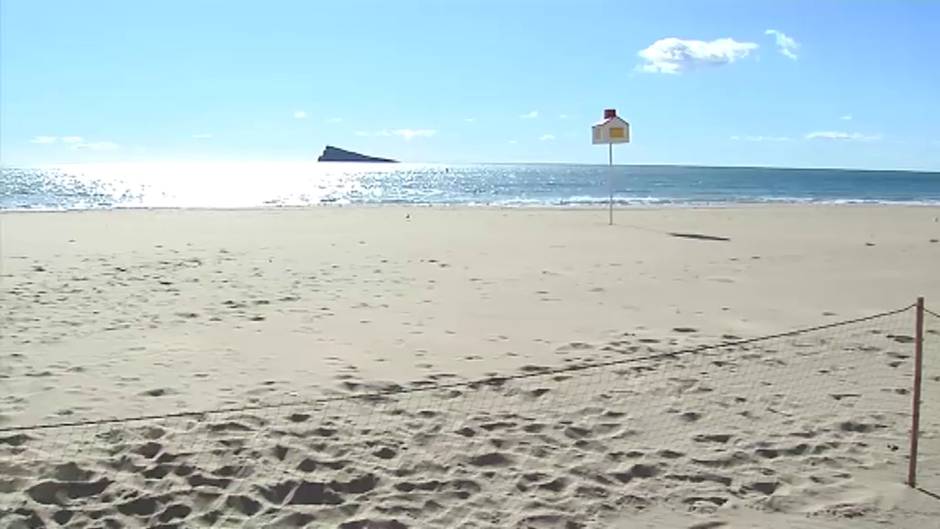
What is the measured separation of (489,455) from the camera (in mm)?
4336

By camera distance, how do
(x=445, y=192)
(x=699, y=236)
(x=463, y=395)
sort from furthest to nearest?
(x=445, y=192), (x=699, y=236), (x=463, y=395)

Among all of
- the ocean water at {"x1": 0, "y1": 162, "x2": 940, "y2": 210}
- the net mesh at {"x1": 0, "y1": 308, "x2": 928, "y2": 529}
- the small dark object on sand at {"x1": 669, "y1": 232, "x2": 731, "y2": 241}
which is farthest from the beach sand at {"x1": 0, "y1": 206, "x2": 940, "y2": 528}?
the ocean water at {"x1": 0, "y1": 162, "x2": 940, "y2": 210}

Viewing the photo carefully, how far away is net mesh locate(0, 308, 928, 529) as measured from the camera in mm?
3738

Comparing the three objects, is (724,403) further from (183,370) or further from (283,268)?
(283,268)

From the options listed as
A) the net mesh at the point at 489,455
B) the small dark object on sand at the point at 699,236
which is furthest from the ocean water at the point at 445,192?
the net mesh at the point at 489,455

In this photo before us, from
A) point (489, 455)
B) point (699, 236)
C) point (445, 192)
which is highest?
point (445, 192)

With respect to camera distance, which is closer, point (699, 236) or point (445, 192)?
point (699, 236)

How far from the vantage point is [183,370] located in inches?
236

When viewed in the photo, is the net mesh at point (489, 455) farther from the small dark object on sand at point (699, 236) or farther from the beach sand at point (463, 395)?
the small dark object on sand at point (699, 236)

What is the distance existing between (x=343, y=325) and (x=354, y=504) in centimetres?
400

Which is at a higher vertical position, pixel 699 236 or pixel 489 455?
pixel 699 236

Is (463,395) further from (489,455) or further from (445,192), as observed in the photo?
(445,192)

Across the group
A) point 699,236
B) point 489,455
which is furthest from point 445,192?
point 489,455

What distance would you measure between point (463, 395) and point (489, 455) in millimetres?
1033
